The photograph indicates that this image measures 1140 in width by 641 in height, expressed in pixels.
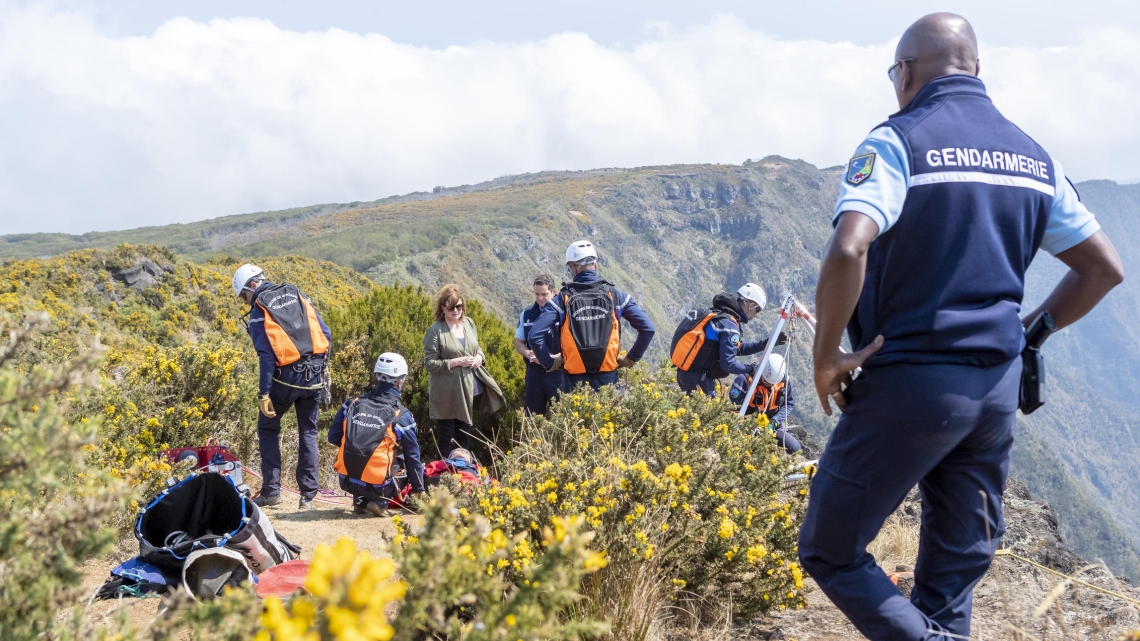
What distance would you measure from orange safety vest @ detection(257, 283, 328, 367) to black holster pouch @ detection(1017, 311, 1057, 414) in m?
4.38

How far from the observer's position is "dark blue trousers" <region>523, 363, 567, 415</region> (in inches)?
229

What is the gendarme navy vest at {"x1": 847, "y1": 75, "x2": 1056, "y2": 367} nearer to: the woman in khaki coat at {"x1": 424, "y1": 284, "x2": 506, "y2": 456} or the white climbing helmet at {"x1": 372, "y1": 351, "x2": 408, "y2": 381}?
the white climbing helmet at {"x1": 372, "y1": 351, "x2": 408, "y2": 381}

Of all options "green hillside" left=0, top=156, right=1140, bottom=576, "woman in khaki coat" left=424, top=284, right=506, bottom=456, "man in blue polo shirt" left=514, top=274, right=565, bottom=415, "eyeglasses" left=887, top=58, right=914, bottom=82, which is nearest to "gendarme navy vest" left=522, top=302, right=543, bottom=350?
"man in blue polo shirt" left=514, top=274, right=565, bottom=415

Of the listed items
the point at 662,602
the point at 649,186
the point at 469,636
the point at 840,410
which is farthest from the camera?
the point at 649,186

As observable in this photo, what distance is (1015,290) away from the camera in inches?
78.7

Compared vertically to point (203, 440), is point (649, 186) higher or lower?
higher

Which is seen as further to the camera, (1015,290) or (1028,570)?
(1028,570)

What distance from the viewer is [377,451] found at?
528 centimetres

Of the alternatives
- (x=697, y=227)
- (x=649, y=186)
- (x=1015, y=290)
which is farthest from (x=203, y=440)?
(x=697, y=227)

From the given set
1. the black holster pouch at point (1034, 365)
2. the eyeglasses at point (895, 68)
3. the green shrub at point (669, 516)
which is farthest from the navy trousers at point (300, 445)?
the black holster pouch at point (1034, 365)

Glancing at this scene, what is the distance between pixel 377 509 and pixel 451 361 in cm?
130

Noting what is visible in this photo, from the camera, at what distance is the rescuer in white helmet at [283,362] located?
17.3ft

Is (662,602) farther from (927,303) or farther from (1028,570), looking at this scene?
(1028,570)

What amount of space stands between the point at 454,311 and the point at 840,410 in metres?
4.40
